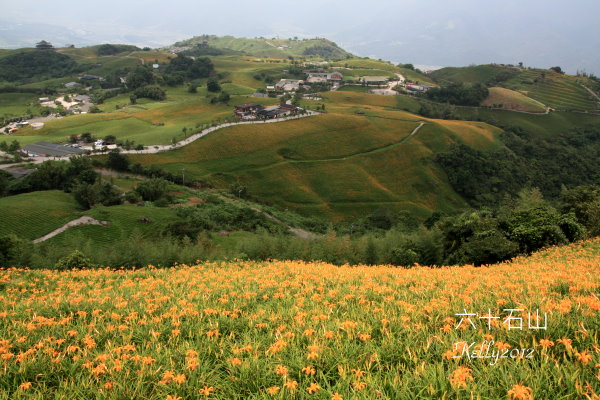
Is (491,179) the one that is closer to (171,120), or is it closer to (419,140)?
(419,140)

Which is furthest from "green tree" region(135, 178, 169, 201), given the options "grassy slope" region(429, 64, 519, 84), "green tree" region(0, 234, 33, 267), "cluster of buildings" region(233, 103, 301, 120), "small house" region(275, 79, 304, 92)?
"grassy slope" region(429, 64, 519, 84)

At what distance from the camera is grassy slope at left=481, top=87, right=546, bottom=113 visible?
134250 mm

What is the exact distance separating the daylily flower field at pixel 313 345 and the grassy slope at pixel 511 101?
505ft

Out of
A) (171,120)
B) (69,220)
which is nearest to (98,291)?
(69,220)

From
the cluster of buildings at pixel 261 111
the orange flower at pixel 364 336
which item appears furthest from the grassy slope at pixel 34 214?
the cluster of buildings at pixel 261 111

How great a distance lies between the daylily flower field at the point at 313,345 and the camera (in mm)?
4676

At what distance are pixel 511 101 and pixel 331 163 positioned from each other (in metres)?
103

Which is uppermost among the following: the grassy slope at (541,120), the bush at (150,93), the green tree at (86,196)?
the bush at (150,93)

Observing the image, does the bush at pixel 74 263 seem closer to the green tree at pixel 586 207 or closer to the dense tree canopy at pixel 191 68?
the green tree at pixel 586 207

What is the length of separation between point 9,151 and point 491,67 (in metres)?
218

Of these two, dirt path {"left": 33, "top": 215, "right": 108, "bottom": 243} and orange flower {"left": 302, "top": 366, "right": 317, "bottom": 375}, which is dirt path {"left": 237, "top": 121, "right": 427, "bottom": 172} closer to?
dirt path {"left": 33, "top": 215, "right": 108, "bottom": 243}

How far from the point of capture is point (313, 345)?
556cm

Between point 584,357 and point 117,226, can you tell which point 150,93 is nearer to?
point 117,226

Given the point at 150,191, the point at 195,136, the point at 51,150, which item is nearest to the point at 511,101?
the point at 195,136
